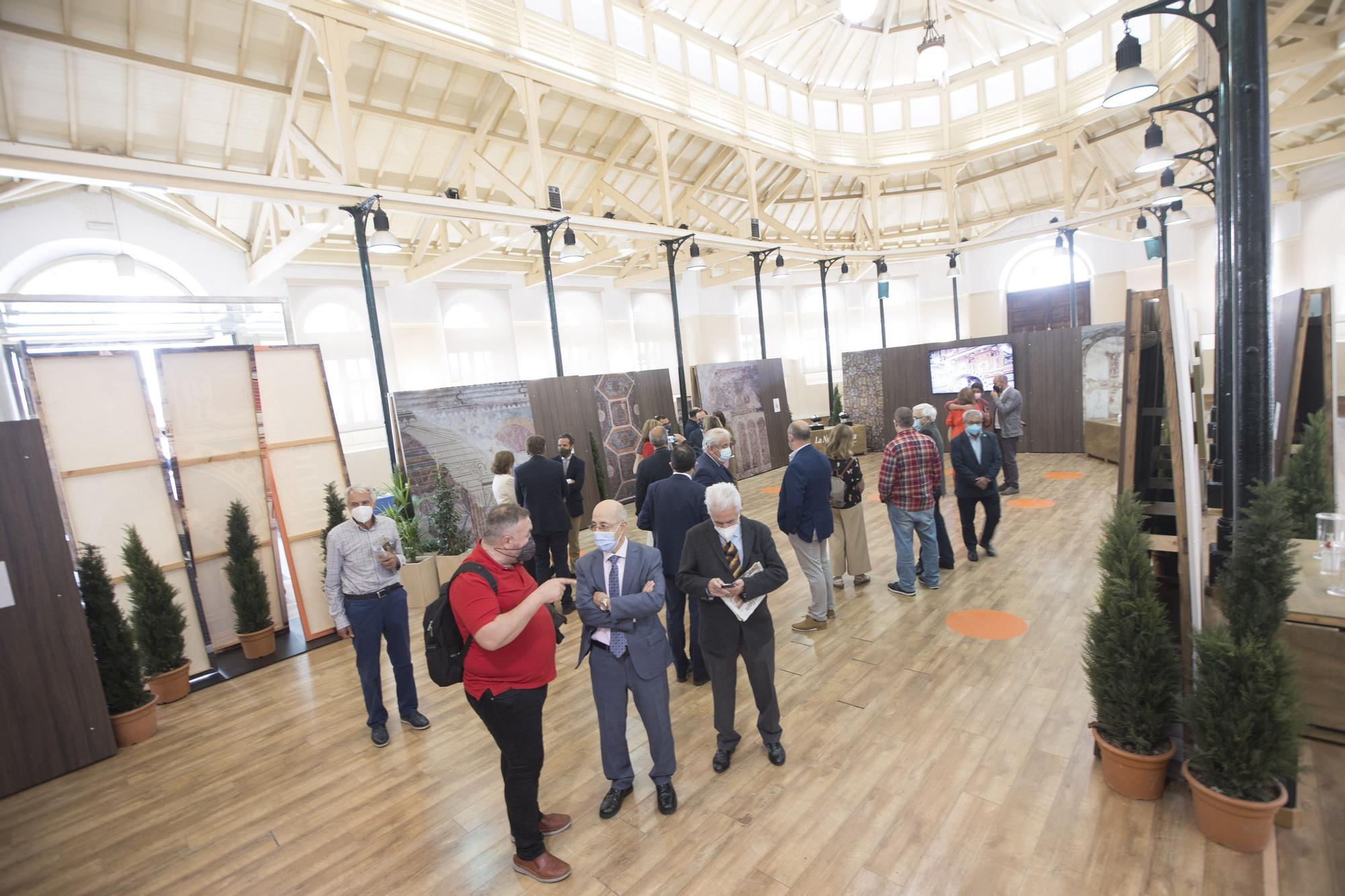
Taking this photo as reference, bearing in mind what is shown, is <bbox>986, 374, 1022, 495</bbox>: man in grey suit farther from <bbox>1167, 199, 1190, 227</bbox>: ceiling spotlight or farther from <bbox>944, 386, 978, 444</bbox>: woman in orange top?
<bbox>1167, 199, 1190, 227</bbox>: ceiling spotlight

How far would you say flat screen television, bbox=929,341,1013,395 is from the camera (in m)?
12.4

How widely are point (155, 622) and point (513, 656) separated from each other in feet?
13.8

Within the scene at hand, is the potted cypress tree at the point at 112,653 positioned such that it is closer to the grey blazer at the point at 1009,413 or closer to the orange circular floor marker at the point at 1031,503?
the orange circular floor marker at the point at 1031,503

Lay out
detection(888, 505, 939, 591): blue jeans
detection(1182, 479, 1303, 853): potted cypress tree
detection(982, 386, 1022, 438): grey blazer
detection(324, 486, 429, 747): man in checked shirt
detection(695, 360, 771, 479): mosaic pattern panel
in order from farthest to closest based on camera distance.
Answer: detection(695, 360, 771, 479): mosaic pattern panel
detection(982, 386, 1022, 438): grey blazer
detection(888, 505, 939, 591): blue jeans
detection(324, 486, 429, 747): man in checked shirt
detection(1182, 479, 1303, 853): potted cypress tree

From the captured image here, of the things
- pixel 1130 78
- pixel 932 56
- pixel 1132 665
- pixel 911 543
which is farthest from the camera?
pixel 932 56

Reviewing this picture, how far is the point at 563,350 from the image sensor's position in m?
17.0

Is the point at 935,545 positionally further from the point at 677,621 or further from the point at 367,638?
the point at 367,638

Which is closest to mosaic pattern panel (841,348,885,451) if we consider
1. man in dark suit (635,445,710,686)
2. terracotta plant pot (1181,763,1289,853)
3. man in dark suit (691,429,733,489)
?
man in dark suit (691,429,733,489)

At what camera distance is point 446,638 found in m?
2.42

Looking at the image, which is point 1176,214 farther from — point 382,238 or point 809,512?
point 382,238

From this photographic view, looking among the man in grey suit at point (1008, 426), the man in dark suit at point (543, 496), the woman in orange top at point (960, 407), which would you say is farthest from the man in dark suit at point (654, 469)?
the man in grey suit at point (1008, 426)

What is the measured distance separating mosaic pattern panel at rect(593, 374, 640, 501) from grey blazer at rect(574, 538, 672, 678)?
22.0ft

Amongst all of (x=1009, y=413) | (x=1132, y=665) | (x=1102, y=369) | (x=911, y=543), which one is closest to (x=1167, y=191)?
(x=1102, y=369)

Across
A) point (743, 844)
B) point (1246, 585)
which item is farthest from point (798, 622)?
point (1246, 585)
